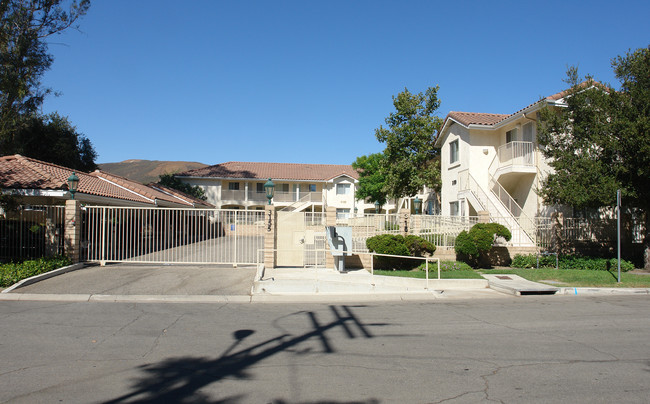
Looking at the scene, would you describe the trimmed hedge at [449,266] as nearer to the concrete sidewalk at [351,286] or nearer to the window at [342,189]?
the concrete sidewalk at [351,286]

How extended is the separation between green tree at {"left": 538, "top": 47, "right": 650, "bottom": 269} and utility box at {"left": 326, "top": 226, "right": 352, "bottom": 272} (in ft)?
25.4

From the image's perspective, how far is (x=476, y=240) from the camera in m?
16.8

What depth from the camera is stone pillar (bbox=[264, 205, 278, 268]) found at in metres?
15.1

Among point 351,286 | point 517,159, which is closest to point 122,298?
point 351,286

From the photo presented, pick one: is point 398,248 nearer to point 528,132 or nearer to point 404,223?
point 404,223

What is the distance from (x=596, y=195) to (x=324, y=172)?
1589 inches

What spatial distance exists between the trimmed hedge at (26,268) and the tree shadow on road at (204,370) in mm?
8173

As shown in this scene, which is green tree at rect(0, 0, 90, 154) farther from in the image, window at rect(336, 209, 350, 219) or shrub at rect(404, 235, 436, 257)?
window at rect(336, 209, 350, 219)

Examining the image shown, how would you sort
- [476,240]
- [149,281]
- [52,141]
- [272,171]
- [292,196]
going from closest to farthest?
[149,281] → [476,240] → [52,141] → [292,196] → [272,171]

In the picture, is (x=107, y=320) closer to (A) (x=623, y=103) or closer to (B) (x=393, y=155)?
(A) (x=623, y=103)

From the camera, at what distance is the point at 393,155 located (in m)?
27.8

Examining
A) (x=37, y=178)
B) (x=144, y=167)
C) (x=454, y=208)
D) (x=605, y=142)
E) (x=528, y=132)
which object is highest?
(x=144, y=167)

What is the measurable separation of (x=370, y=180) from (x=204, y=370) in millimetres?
42462

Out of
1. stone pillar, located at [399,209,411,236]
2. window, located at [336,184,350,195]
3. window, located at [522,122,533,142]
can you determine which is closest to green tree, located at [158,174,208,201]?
window, located at [336,184,350,195]
